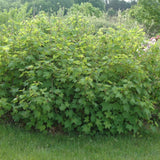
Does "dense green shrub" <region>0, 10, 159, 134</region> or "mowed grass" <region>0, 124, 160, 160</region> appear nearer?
"mowed grass" <region>0, 124, 160, 160</region>

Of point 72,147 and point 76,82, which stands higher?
point 76,82

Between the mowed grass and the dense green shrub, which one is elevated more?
the dense green shrub

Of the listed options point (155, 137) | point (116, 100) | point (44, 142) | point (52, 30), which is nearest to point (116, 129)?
point (116, 100)

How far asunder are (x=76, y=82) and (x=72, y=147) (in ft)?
3.22

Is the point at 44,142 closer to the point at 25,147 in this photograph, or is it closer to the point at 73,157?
the point at 25,147

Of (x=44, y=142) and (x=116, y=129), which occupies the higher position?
(x=116, y=129)

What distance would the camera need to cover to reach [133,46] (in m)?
4.23

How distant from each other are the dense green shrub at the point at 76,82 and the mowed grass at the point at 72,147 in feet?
0.61

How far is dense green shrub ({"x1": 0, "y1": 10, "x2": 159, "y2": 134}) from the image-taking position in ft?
11.7

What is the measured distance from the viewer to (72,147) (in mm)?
3623

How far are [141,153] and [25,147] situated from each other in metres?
1.71

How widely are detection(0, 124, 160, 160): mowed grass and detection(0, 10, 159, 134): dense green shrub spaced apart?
18 centimetres

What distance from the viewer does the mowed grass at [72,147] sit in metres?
3.28

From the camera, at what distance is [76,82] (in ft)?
12.0
